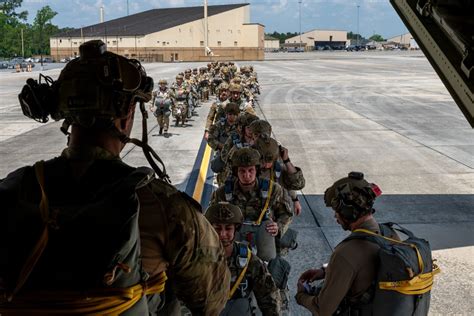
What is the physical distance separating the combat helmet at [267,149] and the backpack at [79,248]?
15.0 ft

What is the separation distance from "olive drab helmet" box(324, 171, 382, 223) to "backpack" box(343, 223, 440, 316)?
0.28 m

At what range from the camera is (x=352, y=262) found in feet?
10.4

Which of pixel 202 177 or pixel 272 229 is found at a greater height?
pixel 272 229

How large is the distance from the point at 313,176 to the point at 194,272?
9.72 meters

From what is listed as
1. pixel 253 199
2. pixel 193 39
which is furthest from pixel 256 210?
pixel 193 39

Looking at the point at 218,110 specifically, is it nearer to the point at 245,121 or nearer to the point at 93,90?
the point at 245,121

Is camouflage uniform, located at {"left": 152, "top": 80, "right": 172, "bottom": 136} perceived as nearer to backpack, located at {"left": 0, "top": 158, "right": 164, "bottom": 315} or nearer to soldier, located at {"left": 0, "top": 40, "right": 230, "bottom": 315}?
soldier, located at {"left": 0, "top": 40, "right": 230, "bottom": 315}

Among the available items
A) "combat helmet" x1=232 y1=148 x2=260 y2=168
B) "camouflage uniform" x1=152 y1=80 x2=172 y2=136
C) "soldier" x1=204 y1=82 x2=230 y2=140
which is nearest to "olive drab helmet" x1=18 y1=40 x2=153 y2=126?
"combat helmet" x1=232 y1=148 x2=260 y2=168

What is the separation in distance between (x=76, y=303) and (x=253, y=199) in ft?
12.3

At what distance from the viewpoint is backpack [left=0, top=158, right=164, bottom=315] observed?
175 cm

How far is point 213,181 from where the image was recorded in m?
11.0

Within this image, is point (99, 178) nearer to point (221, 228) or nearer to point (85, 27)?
point (221, 228)

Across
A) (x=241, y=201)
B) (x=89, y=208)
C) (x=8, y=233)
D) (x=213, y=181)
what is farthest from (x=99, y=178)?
(x=213, y=181)

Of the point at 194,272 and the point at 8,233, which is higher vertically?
the point at 8,233
